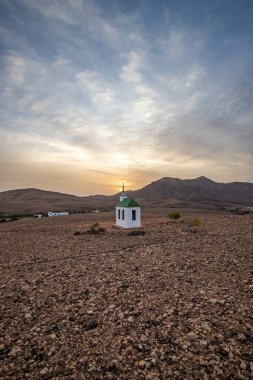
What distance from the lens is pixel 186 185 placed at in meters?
198

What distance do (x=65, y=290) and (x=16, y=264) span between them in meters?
5.08

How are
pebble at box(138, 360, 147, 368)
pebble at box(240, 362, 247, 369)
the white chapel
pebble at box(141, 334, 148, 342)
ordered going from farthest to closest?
the white chapel → pebble at box(141, 334, 148, 342) → pebble at box(138, 360, 147, 368) → pebble at box(240, 362, 247, 369)

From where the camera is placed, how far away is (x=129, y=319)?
20.3 feet

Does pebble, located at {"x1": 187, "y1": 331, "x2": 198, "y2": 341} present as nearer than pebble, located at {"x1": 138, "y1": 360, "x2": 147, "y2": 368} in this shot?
No

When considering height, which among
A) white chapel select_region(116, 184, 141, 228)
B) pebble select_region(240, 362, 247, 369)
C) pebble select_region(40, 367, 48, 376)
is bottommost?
pebble select_region(40, 367, 48, 376)

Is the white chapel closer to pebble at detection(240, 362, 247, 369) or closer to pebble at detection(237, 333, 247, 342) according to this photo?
pebble at detection(237, 333, 247, 342)

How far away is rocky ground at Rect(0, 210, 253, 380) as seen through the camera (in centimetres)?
457

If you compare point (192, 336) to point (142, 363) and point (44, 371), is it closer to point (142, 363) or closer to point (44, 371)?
point (142, 363)

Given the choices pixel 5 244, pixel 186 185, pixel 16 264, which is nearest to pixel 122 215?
pixel 5 244

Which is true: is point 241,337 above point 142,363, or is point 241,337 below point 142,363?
above

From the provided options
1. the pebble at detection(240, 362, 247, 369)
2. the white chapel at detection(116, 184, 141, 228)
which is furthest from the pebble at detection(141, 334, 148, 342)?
the white chapel at detection(116, 184, 141, 228)

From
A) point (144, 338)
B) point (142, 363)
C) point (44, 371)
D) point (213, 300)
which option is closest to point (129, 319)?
point (144, 338)

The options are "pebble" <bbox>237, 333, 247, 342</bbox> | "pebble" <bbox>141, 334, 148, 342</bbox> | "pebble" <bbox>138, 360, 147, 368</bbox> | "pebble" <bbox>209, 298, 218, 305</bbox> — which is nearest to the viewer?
"pebble" <bbox>138, 360, 147, 368</bbox>

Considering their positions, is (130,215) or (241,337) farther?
(130,215)
